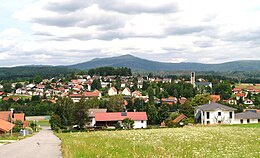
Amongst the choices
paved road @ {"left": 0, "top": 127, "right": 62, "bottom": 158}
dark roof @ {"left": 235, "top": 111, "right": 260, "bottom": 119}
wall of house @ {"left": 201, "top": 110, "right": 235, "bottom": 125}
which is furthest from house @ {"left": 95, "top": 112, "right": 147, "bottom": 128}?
paved road @ {"left": 0, "top": 127, "right": 62, "bottom": 158}

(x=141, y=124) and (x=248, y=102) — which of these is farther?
(x=248, y=102)

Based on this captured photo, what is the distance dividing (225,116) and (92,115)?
111ft

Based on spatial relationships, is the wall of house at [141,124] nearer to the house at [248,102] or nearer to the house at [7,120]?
the house at [7,120]

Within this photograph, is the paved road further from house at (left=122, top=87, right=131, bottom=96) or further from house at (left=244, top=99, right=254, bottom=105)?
house at (left=122, top=87, right=131, bottom=96)

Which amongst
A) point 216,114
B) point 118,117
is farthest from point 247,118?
point 118,117

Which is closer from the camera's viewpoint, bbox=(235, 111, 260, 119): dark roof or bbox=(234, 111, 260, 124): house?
bbox=(234, 111, 260, 124): house

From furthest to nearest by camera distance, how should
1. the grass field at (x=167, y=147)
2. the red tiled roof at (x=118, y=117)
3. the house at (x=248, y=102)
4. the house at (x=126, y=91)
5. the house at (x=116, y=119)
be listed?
1. the house at (x=126, y=91)
2. the house at (x=248, y=102)
3. the red tiled roof at (x=118, y=117)
4. the house at (x=116, y=119)
5. the grass field at (x=167, y=147)

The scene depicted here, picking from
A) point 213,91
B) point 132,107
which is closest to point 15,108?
point 132,107

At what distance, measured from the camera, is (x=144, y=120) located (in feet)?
285

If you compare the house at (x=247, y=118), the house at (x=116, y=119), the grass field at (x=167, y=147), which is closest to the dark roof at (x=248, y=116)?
the house at (x=247, y=118)

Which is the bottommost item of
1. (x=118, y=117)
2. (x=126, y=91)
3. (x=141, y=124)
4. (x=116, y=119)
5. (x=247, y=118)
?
(x=141, y=124)

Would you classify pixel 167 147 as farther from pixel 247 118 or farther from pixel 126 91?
pixel 126 91

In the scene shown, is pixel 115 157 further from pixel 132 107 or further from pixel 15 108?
pixel 15 108

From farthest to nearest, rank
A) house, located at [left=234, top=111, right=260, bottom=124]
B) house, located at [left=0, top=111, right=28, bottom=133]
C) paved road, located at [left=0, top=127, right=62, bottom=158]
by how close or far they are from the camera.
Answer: house, located at [left=234, top=111, right=260, bottom=124], house, located at [left=0, top=111, right=28, bottom=133], paved road, located at [left=0, top=127, right=62, bottom=158]
